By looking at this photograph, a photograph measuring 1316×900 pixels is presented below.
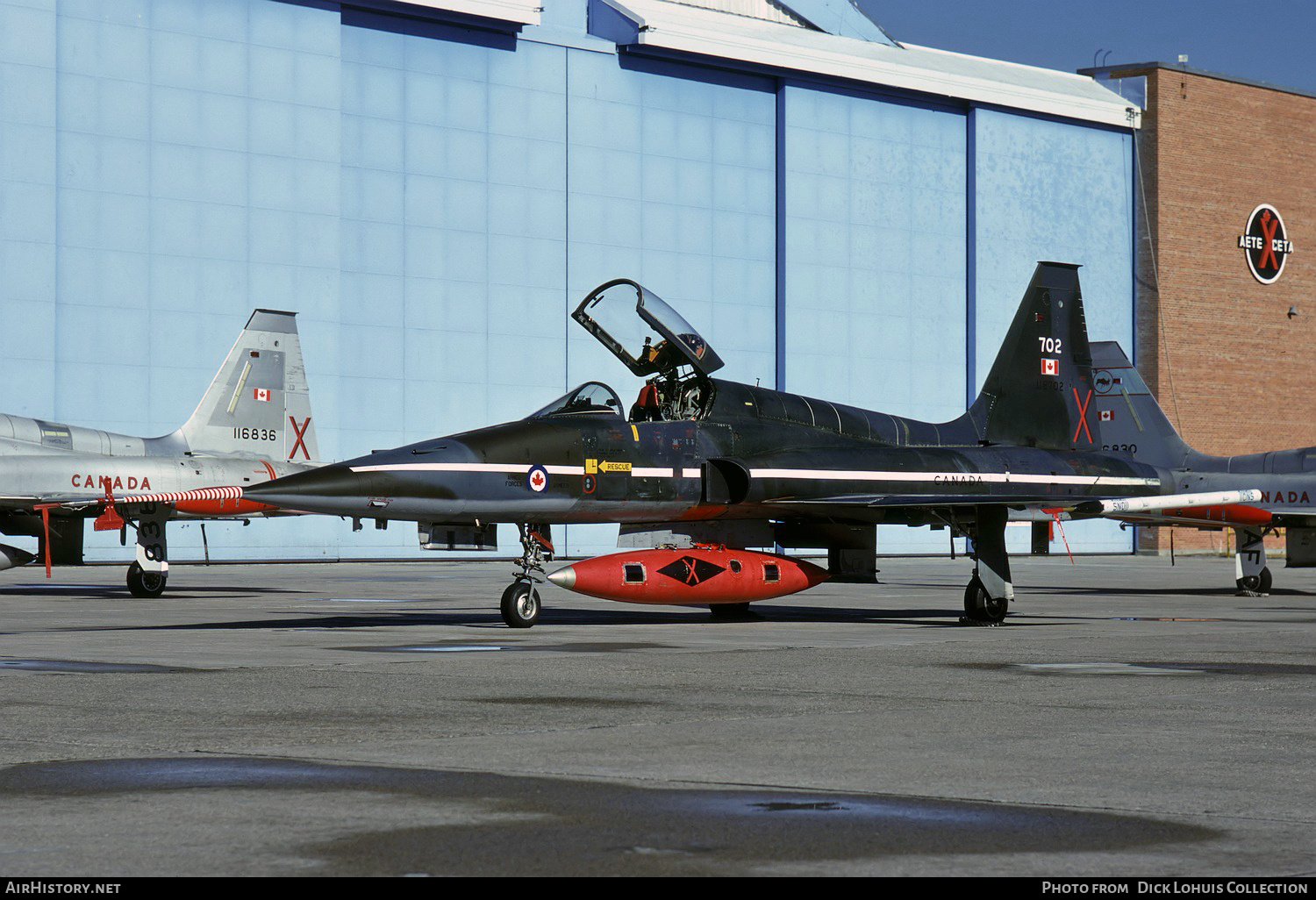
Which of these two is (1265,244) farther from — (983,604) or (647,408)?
(647,408)

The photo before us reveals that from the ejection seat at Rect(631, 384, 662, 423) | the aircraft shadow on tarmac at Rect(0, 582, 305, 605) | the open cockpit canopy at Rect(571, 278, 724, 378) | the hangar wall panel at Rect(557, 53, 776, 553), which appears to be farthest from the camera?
the hangar wall panel at Rect(557, 53, 776, 553)

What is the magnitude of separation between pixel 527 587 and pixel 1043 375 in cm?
810

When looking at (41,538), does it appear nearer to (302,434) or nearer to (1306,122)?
(302,434)

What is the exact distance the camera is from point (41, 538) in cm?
2505

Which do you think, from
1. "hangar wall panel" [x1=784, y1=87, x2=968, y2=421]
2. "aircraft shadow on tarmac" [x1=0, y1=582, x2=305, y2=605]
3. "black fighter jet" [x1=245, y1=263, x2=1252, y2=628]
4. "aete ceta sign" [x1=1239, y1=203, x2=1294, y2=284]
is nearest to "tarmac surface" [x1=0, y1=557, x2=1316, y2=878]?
"black fighter jet" [x1=245, y1=263, x2=1252, y2=628]

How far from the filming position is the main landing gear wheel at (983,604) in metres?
17.6

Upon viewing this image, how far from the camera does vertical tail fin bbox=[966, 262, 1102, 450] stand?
20.5 m

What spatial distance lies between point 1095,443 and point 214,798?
65.5ft

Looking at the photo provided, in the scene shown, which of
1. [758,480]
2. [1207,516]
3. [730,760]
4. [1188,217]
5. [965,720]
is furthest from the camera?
[1188,217]

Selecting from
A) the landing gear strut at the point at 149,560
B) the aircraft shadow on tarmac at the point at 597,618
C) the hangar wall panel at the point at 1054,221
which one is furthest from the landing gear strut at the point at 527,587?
the hangar wall panel at the point at 1054,221

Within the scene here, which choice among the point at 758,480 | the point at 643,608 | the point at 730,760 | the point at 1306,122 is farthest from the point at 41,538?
the point at 1306,122

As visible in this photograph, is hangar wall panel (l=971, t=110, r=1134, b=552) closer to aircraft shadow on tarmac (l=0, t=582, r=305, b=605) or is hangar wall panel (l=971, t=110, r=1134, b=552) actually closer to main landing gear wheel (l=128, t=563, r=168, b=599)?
aircraft shadow on tarmac (l=0, t=582, r=305, b=605)

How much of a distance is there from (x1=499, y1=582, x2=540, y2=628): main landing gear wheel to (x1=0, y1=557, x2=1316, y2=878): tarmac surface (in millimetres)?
509

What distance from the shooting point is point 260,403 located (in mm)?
26641
